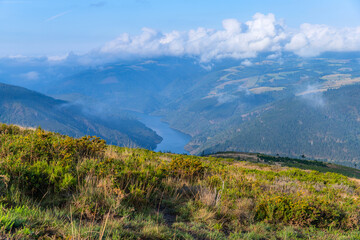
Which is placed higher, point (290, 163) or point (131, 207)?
point (131, 207)

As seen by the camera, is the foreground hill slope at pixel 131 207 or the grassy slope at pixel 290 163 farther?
the grassy slope at pixel 290 163

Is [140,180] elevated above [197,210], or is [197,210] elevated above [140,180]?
[140,180]

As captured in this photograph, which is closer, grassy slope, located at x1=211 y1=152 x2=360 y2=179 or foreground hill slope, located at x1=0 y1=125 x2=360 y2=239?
foreground hill slope, located at x1=0 y1=125 x2=360 y2=239

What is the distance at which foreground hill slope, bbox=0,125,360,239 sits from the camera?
13.2 feet

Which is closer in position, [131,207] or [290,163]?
[131,207]

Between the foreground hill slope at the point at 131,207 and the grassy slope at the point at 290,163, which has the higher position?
the foreground hill slope at the point at 131,207

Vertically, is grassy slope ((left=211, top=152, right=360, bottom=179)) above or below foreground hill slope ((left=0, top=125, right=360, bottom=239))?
below

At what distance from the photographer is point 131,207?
18.3 ft

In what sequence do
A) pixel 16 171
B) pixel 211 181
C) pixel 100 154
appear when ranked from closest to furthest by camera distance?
pixel 16 171 → pixel 211 181 → pixel 100 154

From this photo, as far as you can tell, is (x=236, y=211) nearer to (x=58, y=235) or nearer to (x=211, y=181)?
(x=211, y=181)

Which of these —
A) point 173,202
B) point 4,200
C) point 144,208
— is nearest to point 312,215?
point 173,202

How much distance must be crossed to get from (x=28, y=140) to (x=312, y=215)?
370 inches

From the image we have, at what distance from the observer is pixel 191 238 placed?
4340 millimetres

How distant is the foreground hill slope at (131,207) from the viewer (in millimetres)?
4027
